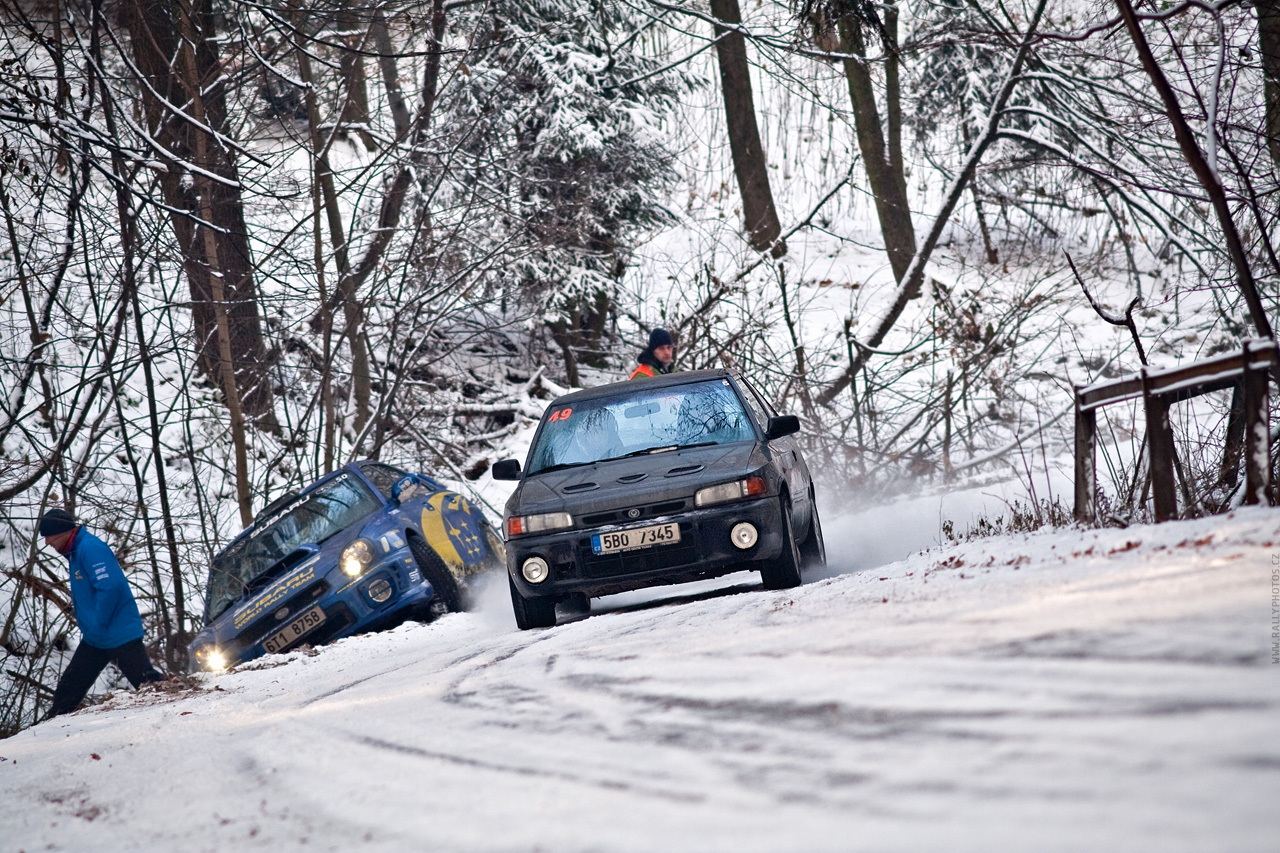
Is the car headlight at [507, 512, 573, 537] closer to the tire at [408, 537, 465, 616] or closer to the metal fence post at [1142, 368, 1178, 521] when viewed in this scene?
the tire at [408, 537, 465, 616]

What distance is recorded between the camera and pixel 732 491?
7250mm

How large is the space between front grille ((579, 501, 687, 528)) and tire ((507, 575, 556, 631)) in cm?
68

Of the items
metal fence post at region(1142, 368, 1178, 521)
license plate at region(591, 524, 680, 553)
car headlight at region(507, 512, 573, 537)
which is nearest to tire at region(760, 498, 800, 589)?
license plate at region(591, 524, 680, 553)

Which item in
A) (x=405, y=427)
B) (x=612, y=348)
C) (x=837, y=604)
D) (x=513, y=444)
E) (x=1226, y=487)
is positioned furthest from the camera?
(x=612, y=348)

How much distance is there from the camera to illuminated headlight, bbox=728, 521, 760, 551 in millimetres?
7211

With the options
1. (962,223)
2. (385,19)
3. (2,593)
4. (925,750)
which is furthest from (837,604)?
(962,223)

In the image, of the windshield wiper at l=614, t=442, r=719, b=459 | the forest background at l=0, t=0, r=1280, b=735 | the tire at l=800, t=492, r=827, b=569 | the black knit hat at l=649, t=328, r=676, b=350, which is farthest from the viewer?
the black knit hat at l=649, t=328, r=676, b=350

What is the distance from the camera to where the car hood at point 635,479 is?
7.31 m

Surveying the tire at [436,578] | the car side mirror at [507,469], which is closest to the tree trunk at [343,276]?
the tire at [436,578]

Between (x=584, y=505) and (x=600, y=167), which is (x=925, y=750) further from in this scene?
(x=600, y=167)

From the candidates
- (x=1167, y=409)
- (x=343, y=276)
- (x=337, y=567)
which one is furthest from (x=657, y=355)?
(x=1167, y=409)

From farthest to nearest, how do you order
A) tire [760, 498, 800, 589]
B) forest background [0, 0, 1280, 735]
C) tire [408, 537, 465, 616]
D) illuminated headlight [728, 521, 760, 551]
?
tire [408, 537, 465, 616]
forest background [0, 0, 1280, 735]
tire [760, 498, 800, 589]
illuminated headlight [728, 521, 760, 551]

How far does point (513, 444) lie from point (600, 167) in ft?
16.0

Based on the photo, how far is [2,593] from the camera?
12906 mm
